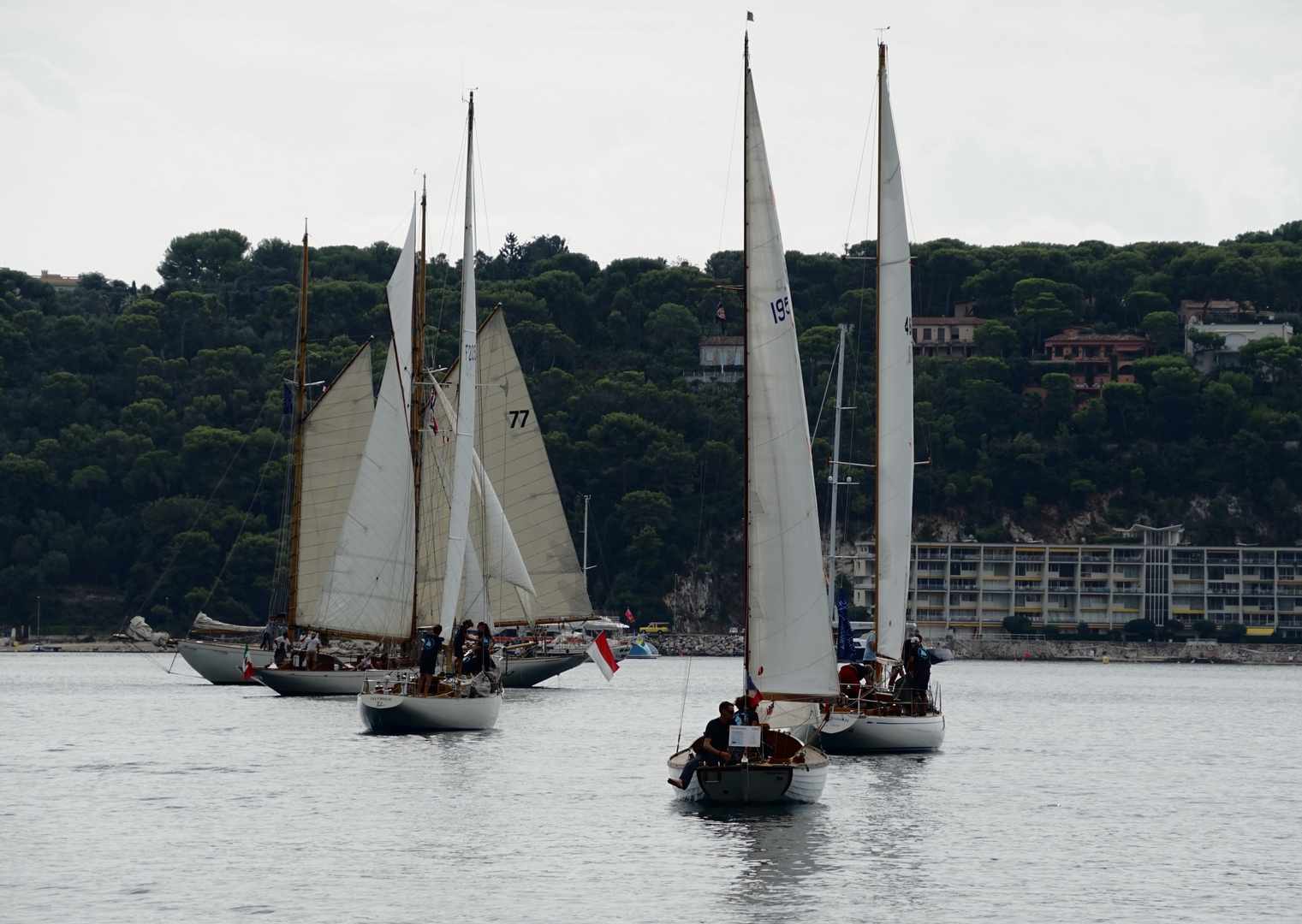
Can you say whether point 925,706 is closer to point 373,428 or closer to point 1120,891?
point 1120,891

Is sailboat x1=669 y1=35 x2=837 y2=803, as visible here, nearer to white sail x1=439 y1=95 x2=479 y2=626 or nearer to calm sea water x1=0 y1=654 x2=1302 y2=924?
calm sea water x1=0 y1=654 x2=1302 y2=924

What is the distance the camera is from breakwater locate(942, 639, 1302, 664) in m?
179

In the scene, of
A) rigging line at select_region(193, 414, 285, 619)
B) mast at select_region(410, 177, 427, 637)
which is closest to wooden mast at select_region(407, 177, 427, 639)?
mast at select_region(410, 177, 427, 637)

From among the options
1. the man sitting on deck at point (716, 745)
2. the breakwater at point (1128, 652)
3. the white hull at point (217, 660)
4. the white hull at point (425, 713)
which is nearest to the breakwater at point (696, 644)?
the breakwater at point (1128, 652)

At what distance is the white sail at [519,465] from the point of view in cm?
7150

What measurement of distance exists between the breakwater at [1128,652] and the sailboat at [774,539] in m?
148

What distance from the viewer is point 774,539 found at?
33375 millimetres

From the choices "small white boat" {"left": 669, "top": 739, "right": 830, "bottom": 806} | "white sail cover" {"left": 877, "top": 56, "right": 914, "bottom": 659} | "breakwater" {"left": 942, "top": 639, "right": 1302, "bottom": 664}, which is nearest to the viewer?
"small white boat" {"left": 669, "top": 739, "right": 830, "bottom": 806}

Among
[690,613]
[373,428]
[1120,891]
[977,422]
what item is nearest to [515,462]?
[373,428]

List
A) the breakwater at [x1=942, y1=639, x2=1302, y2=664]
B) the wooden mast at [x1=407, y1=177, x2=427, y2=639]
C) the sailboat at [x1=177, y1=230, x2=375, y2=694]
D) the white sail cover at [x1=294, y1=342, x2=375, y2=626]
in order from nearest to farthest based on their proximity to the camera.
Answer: the wooden mast at [x1=407, y1=177, x2=427, y2=639] → the sailboat at [x1=177, y1=230, x2=375, y2=694] → the white sail cover at [x1=294, y1=342, x2=375, y2=626] → the breakwater at [x1=942, y1=639, x2=1302, y2=664]

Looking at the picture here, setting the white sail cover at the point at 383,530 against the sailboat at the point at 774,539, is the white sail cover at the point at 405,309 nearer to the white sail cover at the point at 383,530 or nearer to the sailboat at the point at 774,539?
the white sail cover at the point at 383,530

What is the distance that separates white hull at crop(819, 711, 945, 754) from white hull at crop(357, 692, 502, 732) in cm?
1033

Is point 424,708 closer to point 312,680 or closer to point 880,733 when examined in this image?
point 880,733

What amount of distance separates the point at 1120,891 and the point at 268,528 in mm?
130788
